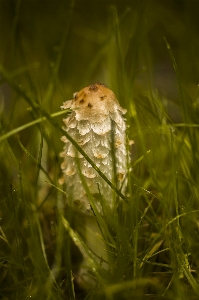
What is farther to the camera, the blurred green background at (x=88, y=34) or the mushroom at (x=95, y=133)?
the blurred green background at (x=88, y=34)

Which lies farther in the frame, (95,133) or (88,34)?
(88,34)

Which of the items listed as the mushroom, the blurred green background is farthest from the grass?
the blurred green background

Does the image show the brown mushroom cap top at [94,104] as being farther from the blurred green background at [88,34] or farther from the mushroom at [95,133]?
the blurred green background at [88,34]

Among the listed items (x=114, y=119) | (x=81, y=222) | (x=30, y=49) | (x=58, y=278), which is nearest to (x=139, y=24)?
(x=114, y=119)

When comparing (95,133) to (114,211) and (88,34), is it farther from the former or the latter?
(88,34)

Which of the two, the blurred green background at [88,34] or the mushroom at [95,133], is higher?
the blurred green background at [88,34]

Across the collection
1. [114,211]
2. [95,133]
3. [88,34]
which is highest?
[88,34]

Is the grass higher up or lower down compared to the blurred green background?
lower down

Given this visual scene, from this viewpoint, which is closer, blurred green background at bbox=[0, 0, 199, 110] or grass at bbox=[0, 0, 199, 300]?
grass at bbox=[0, 0, 199, 300]

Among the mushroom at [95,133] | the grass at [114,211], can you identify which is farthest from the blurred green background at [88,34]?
the mushroom at [95,133]

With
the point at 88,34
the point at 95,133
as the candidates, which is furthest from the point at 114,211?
the point at 88,34

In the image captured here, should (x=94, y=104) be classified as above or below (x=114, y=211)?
above

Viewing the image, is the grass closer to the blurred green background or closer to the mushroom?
the mushroom
